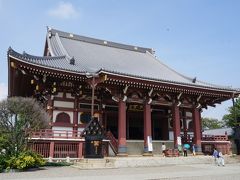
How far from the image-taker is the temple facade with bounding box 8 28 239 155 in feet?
62.8

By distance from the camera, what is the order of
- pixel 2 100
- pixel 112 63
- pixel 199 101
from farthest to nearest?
pixel 112 63, pixel 199 101, pixel 2 100

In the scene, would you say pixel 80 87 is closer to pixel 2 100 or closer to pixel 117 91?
pixel 117 91

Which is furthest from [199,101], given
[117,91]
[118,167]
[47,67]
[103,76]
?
[47,67]

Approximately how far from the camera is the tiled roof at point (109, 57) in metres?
Answer: 24.8

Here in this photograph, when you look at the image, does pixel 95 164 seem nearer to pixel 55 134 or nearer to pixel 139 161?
pixel 139 161

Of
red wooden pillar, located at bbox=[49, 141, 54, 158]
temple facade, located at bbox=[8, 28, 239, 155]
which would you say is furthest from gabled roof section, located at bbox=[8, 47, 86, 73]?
red wooden pillar, located at bbox=[49, 141, 54, 158]

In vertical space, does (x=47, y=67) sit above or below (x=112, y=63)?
below

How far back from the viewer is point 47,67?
17953 millimetres

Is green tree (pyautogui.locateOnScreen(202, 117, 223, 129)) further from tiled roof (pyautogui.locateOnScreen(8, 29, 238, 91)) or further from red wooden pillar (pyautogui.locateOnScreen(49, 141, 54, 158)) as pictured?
red wooden pillar (pyautogui.locateOnScreen(49, 141, 54, 158))

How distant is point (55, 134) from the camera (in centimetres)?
1922

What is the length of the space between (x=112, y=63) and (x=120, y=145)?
9880 millimetres

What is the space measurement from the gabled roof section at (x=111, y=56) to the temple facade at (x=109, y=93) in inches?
5.5

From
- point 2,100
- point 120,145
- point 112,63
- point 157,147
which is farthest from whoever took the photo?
point 112,63

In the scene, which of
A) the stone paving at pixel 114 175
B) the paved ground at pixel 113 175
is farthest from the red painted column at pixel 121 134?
the paved ground at pixel 113 175
